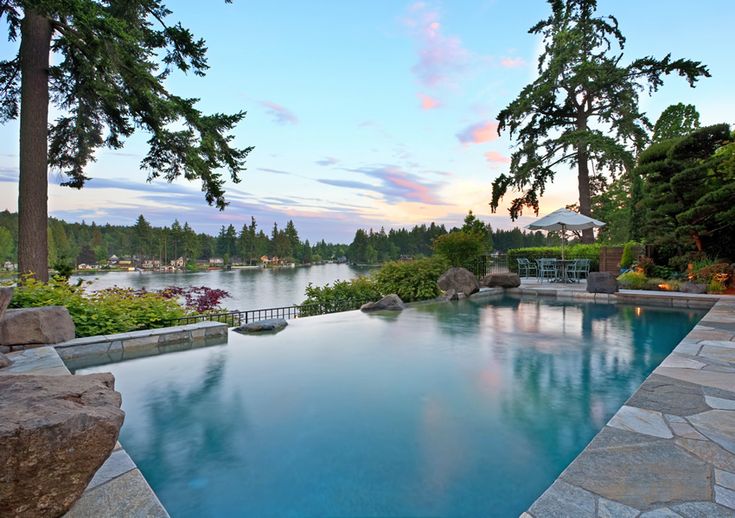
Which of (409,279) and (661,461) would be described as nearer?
(661,461)

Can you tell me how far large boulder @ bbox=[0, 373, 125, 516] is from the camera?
1.32m

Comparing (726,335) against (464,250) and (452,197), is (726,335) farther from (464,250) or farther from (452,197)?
(452,197)

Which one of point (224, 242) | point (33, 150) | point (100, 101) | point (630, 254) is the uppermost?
point (100, 101)

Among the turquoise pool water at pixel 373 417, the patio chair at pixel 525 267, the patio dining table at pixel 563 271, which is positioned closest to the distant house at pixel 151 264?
the patio chair at pixel 525 267

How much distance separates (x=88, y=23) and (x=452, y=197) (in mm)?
16303

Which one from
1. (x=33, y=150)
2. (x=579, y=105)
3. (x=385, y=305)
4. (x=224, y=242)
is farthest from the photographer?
(x=224, y=242)

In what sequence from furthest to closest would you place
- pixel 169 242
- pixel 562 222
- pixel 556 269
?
pixel 169 242 < pixel 556 269 < pixel 562 222

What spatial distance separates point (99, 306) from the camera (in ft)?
18.5

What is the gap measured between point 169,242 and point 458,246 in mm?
56978

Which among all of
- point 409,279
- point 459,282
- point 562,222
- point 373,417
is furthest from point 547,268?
point 373,417

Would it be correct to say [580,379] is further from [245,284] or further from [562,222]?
[245,284]

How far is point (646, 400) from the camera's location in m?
2.73

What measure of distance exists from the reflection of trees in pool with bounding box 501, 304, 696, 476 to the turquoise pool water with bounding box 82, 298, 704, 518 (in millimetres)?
18

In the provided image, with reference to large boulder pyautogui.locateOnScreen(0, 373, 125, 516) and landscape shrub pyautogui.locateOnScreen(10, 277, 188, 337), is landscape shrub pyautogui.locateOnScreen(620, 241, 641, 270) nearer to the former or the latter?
landscape shrub pyautogui.locateOnScreen(10, 277, 188, 337)
